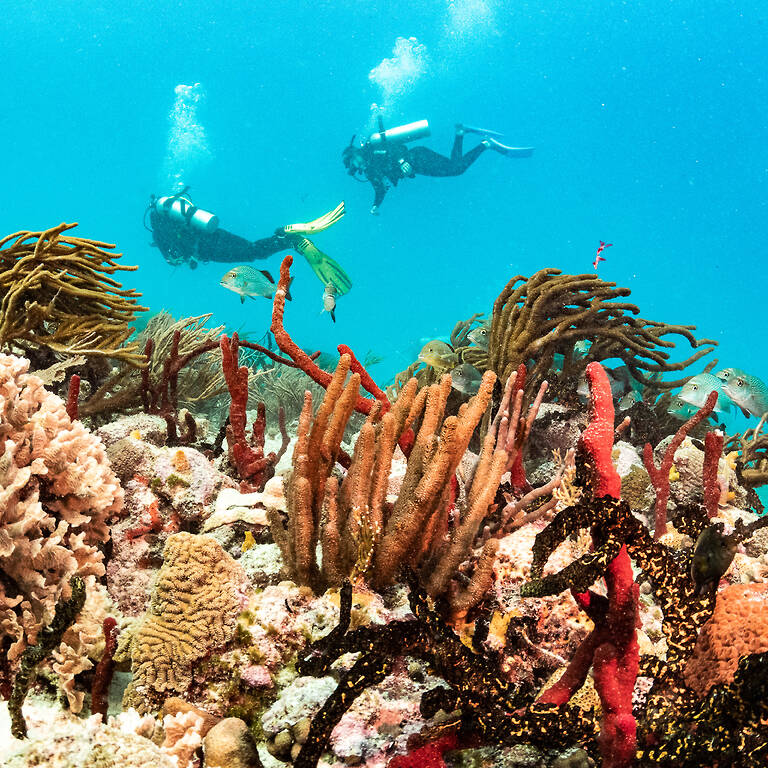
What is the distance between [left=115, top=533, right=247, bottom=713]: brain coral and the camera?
5.80ft

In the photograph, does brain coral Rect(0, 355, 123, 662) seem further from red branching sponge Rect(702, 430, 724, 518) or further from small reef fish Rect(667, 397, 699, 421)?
small reef fish Rect(667, 397, 699, 421)

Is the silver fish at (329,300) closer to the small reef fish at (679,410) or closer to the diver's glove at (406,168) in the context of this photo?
the small reef fish at (679,410)

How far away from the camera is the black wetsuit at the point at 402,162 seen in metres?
25.9

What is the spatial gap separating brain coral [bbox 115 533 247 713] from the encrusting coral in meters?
2.17

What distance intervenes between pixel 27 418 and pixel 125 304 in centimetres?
193

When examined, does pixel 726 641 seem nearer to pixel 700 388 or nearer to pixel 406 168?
pixel 700 388

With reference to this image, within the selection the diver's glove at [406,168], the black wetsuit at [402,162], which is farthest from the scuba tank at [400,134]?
the diver's glove at [406,168]

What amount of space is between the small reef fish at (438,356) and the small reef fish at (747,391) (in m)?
2.78

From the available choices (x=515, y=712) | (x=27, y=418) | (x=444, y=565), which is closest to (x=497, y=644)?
(x=444, y=565)

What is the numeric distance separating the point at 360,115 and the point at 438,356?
324 ft

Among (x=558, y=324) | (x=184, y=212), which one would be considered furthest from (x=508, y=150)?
(x=558, y=324)

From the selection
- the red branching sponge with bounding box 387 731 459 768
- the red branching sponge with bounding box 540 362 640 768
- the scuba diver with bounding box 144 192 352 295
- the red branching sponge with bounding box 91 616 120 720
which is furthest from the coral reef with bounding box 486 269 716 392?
the scuba diver with bounding box 144 192 352 295

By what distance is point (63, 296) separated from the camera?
3709 millimetres

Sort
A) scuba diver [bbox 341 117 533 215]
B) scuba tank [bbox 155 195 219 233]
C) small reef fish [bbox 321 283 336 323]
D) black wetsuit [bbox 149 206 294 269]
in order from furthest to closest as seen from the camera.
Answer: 1. scuba diver [bbox 341 117 533 215]
2. black wetsuit [bbox 149 206 294 269]
3. scuba tank [bbox 155 195 219 233]
4. small reef fish [bbox 321 283 336 323]
